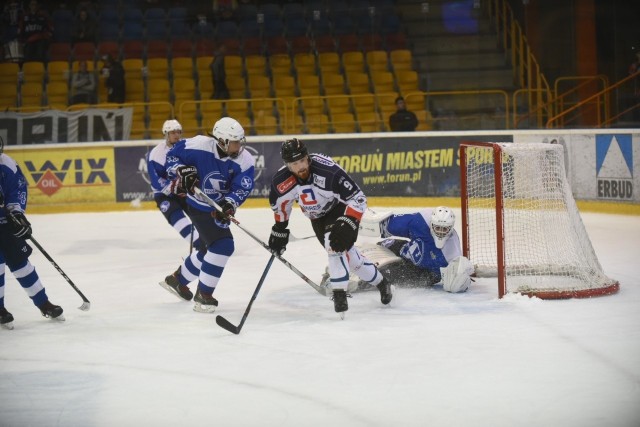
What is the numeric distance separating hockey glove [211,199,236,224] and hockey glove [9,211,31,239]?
1.06 metres

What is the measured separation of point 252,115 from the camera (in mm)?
11719

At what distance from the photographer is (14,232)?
509 cm

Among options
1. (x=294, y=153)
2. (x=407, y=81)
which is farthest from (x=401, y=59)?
(x=294, y=153)

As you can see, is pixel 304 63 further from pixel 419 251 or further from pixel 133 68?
pixel 419 251

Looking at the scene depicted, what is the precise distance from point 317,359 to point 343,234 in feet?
2.83

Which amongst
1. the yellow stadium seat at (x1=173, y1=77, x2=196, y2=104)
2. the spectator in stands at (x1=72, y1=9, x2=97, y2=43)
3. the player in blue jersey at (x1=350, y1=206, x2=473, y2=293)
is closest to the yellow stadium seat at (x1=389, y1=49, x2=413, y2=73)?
the yellow stadium seat at (x1=173, y1=77, x2=196, y2=104)

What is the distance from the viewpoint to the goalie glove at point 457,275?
582cm

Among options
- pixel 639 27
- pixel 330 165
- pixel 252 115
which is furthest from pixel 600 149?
pixel 330 165

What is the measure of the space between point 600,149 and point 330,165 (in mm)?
5447

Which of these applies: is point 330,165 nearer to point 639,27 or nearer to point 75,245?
point 75,245

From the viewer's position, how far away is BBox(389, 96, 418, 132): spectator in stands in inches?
441

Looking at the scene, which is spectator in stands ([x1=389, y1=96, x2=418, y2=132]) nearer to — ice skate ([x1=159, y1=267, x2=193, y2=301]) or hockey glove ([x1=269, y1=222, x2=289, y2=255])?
ice skate ([x1=159, y1=267, x2=193, y2=301])

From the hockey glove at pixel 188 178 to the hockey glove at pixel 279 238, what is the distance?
0.54 m

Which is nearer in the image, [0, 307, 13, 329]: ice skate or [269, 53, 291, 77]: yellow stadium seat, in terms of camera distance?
[0, 307, 13, 329]: ice skate
